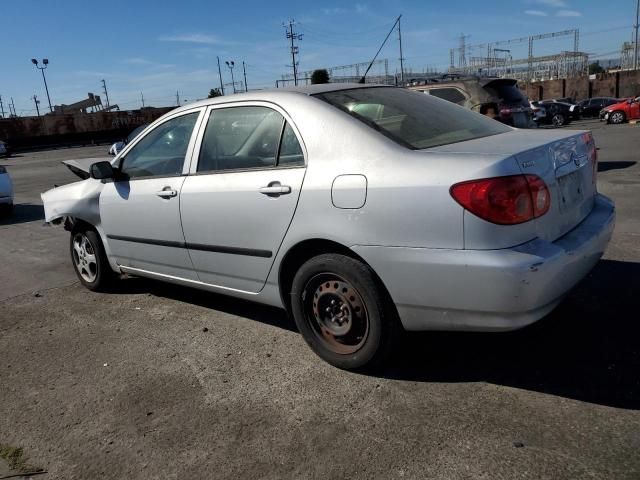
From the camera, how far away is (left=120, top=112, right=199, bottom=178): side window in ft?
13.3

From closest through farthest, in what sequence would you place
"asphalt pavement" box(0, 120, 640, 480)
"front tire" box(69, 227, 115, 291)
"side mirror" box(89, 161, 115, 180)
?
"asphalt pavement" box(0, 120, 640, 480) → "side mirror" box(89, 161, 115, 180) → "front tire" box(69, 227, 115, 291)

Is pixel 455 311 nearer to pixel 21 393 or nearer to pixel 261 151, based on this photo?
pixel 261 151

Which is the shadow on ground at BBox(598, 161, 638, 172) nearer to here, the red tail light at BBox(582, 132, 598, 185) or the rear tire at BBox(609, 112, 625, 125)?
the red tail light at BBox(582, 132, 598, 185)

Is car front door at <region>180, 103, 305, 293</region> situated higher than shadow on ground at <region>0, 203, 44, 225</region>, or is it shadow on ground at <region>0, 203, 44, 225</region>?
car front door at <region>180, 103, 305, 293</region>

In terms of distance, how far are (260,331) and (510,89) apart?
27.4 ft

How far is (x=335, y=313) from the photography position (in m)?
3.19

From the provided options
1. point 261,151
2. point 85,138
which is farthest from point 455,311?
point 85,138

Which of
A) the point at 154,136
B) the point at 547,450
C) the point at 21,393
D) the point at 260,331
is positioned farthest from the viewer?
the point at 154,136

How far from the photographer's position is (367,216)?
282 centimetres

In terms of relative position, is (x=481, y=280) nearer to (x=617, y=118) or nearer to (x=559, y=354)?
(x=559, y=354)

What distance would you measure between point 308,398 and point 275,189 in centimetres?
122

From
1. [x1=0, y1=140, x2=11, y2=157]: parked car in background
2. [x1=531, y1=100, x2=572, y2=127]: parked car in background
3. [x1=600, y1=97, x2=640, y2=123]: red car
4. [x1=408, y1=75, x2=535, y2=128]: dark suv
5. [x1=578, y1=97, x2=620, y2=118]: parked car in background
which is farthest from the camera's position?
[x1=0, y1=140, x2=11, y2=157]: parked car in background

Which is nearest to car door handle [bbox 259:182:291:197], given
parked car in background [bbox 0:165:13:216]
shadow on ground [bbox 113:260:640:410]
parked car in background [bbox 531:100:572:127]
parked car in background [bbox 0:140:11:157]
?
shadow on ground [bbox 113:260:640:410]

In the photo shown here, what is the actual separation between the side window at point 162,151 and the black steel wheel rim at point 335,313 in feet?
4.86
